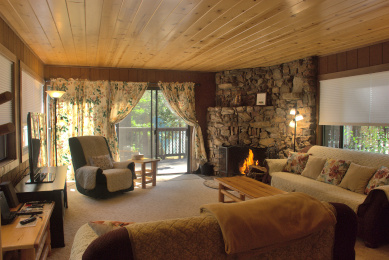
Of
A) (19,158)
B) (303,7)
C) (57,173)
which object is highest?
(303,7)

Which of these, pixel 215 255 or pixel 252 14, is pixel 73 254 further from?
pixel 252 14

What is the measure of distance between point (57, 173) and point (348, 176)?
3763 millimetres

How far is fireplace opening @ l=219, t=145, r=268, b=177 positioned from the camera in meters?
5.64

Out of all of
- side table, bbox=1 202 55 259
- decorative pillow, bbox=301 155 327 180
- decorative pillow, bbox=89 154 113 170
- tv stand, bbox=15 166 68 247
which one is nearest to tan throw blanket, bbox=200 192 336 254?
side table, bbox=1 202 55 259

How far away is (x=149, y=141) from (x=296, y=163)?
124 inches

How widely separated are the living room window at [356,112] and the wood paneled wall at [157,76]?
255 cm

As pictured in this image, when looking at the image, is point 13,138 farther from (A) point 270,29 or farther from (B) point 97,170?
(A) point 270,29

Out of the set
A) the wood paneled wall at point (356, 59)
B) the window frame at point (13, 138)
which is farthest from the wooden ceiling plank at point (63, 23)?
the wood paneled wall at point (356, 59)

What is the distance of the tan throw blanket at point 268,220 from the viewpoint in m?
1.19

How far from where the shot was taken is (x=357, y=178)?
337 cm

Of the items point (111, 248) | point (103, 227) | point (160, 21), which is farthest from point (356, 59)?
point (111, 248)

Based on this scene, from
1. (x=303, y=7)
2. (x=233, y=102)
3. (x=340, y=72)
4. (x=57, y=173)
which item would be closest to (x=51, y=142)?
(x=57, y=173)

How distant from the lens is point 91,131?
568 centimetres

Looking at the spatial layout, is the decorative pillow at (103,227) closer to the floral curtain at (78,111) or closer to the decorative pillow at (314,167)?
the decorative pillow at (314,167)
